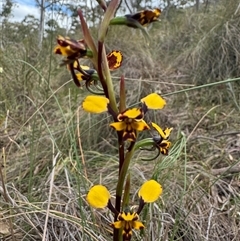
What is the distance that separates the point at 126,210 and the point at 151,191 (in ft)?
0.14

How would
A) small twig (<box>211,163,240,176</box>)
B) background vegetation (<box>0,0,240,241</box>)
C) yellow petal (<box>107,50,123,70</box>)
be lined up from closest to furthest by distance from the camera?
yellow petal (<box>107,50,123,70</box>)
background vegetation (<box>0,0,240,241</box>)
small twig (<box>211,163,240,176</box>)

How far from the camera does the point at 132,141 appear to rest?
54 cm

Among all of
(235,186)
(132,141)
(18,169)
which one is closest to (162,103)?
(132,141)

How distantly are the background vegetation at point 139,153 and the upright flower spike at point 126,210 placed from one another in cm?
30

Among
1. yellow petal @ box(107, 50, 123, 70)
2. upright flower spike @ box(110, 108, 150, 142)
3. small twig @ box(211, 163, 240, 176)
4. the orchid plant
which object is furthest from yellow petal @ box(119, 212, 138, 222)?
small twig @ box(211, 163, 240, 176)

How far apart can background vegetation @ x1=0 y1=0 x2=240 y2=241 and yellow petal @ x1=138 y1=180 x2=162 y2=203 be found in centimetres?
30

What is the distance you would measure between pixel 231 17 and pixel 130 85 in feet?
3.35

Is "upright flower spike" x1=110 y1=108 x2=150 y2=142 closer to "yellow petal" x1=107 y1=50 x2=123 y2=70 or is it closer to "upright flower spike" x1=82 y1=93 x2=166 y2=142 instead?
"upright flower spike" x1=82 y1=93 x2=166 y2=142

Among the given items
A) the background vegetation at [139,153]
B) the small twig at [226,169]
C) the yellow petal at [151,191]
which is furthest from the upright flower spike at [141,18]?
the small twig at [226,169]

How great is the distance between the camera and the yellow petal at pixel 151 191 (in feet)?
1.89

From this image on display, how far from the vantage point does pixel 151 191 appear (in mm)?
580

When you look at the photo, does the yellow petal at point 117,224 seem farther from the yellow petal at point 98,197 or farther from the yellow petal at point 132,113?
the yellow petal at point 132,113

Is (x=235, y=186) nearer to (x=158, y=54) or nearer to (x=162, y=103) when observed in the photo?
(x=162, y=103)

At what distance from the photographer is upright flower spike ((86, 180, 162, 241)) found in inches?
21.8
